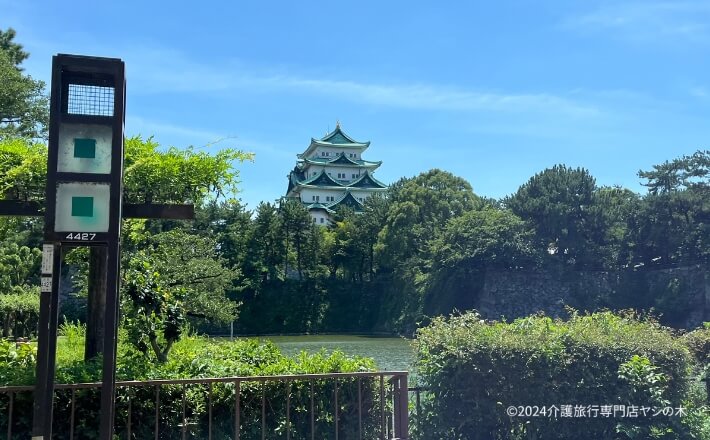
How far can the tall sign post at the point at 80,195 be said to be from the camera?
3740 millimetres

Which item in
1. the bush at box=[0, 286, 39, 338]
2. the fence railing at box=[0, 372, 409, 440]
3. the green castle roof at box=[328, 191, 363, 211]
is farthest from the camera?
the green castle roof at box=[328, 191, 363, 211]

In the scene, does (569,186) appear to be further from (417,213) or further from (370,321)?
(370,321)

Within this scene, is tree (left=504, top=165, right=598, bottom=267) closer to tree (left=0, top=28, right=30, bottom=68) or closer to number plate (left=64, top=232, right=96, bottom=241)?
tree (left=0, top=28, right=30, bottom=68)

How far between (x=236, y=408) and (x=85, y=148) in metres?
2.04

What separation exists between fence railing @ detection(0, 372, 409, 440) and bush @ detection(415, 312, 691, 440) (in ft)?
1.55

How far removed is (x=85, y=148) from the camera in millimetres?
3932

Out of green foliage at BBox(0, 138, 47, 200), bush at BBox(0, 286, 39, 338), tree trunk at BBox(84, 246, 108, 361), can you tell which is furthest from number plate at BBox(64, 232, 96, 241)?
bush at BBox(0, 286, 39, 338)

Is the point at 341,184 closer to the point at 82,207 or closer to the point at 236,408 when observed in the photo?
the point at 236,408

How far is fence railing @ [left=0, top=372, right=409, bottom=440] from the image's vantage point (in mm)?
4367

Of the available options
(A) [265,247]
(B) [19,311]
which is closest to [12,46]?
(B) [19,311]

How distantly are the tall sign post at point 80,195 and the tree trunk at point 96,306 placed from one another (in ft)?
6.70

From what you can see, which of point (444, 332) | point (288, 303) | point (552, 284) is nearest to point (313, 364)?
point (444, 332)

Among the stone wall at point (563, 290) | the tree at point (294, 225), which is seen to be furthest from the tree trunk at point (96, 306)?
the tree at point (294, 225)

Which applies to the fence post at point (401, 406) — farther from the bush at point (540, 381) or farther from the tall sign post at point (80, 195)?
the tall sign post at point (80, 195)
